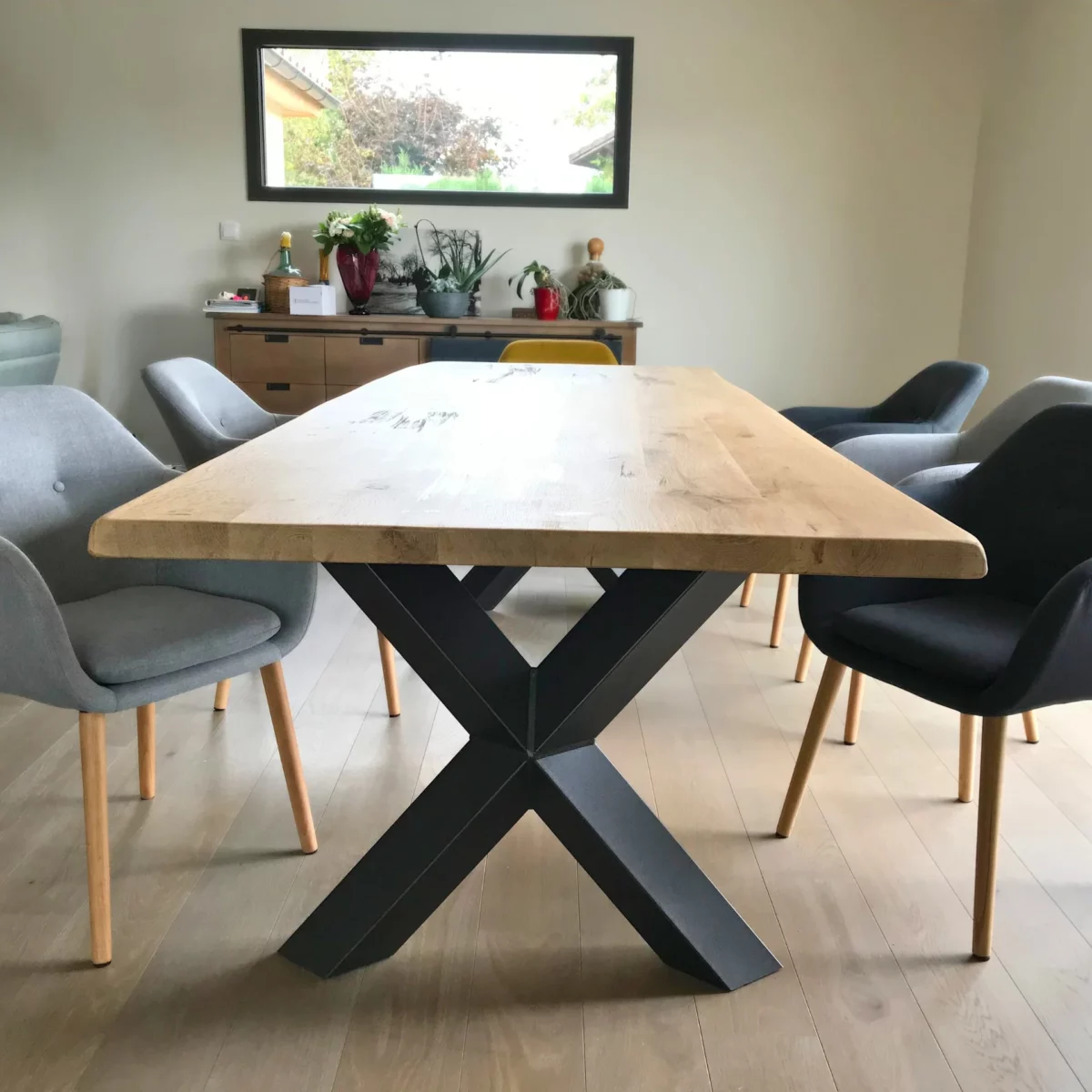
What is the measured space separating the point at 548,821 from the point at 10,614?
0.76 m

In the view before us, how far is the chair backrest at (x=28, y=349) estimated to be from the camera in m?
4.28

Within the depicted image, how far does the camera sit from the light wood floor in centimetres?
131

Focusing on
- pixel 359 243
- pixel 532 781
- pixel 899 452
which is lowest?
pixel 532 781

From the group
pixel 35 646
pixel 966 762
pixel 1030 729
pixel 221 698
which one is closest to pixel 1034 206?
pixel 1030 729

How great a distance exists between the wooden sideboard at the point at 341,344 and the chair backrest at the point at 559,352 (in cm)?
86

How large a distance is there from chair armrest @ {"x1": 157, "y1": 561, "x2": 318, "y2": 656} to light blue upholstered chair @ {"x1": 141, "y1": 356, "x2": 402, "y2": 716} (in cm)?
45

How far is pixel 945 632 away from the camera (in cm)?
166

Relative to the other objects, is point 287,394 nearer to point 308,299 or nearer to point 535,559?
point 308,299

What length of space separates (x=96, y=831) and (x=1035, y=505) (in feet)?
5.36

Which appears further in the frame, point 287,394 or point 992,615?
point 287,394

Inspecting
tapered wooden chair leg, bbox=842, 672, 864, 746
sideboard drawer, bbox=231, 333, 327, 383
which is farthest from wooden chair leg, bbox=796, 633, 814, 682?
sideboard drawer, bbox=231, 333, 327, 383

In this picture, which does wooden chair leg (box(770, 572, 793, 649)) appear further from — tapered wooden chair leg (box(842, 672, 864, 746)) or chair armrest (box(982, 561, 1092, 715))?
chair armrest (box(982, 561, 1092, 715))

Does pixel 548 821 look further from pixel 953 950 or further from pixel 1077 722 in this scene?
pixel 1077 722

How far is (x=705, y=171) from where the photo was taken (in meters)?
4.90
